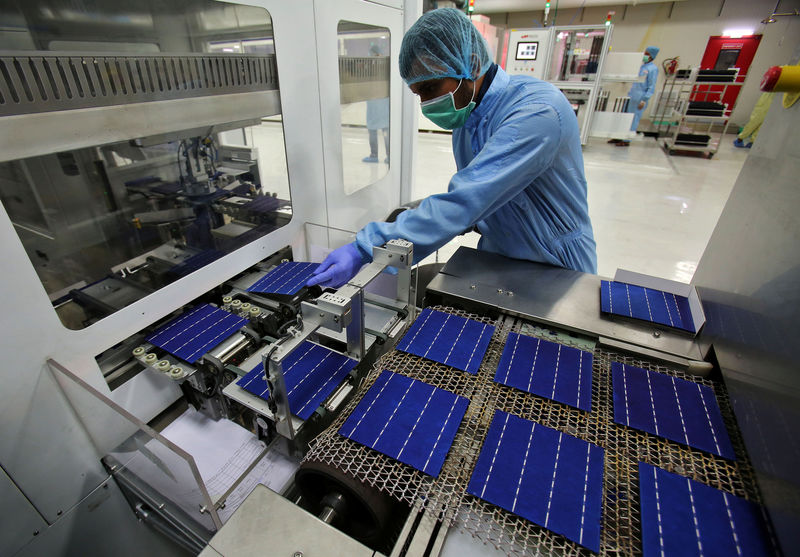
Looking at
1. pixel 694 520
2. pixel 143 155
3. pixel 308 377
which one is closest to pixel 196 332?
pixel 308 377

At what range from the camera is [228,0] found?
1.01 meters

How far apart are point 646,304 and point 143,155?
1.68 metres

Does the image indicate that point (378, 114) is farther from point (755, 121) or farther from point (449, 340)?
point (755, 121)

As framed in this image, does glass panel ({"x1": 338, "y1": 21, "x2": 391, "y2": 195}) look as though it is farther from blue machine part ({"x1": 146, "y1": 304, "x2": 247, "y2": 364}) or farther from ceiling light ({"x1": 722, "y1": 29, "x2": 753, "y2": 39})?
ceiling light ({"x1": 722, "y1": 29, "x2": 753, "y2": 39})

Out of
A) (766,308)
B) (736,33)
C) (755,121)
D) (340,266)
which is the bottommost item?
(755,121)

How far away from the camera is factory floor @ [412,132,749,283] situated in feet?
10.8

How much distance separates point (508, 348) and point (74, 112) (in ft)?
3.47

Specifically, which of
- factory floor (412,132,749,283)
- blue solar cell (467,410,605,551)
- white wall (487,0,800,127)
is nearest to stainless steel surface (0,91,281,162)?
blue solar cell (467,410,605,551)

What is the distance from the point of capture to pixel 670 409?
0.76 m

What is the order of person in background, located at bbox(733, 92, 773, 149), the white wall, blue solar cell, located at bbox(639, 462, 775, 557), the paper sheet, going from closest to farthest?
blue solar cell, located at bbox(639, 462, 775, 557) < the paper sheet < person in background, located at bbox(733, 92, 773, 149) < the white wall

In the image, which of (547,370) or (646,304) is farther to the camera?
(646,304)

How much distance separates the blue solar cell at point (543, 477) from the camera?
22.3 inches

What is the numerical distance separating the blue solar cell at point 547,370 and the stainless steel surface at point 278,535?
42 centimetres

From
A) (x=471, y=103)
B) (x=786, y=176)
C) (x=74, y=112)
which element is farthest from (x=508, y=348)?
(x=74, y=112)
